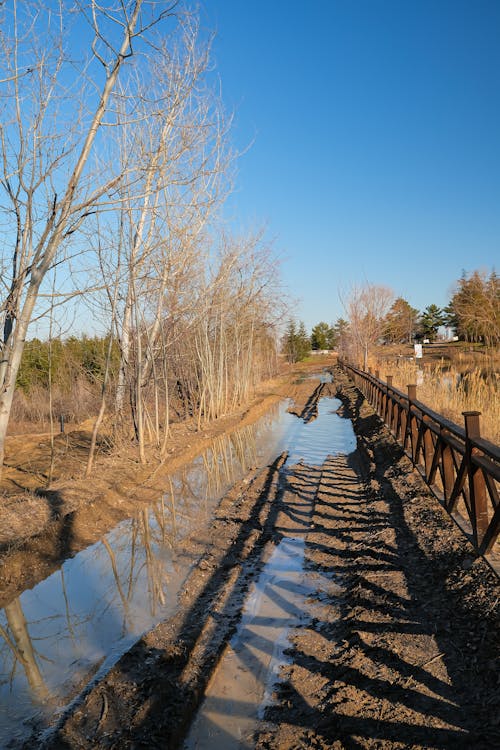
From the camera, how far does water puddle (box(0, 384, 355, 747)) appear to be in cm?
410

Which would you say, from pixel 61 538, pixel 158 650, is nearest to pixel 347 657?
pixel 158 650

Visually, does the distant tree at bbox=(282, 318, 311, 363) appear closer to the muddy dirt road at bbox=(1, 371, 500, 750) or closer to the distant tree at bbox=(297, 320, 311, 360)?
the distant tree at bbox=(297, 320, 311, 360)

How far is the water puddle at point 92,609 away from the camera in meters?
4.10

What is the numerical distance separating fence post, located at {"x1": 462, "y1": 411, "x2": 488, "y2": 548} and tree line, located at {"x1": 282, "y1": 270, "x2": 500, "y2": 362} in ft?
42.3

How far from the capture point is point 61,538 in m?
7.53

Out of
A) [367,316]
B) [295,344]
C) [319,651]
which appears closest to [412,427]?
[319,651]

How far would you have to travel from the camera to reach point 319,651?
4.41 meters

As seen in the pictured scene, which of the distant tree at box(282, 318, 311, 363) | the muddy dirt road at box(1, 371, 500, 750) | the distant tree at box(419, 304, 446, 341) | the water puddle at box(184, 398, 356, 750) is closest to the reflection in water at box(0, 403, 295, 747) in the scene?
the muddy dirt road at box(1, 371, 500, 750)

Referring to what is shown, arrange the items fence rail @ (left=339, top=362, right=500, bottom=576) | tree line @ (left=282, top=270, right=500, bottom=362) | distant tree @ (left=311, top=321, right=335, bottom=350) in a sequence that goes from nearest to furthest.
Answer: fence rail @ (left=339, top=362, right=500, bottom=576) → tree line @ (left=282, top=270, right=500, bottom=362) → distant tree @ (left=311, top=321, right=335, bottom=350)

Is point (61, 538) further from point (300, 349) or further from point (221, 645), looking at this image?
point (300, 349)

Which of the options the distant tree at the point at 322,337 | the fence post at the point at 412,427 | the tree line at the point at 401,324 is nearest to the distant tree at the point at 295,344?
the tree line at the point at 401,324

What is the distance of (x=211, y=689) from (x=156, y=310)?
993cm

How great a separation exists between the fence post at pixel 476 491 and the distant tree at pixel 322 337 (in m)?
110

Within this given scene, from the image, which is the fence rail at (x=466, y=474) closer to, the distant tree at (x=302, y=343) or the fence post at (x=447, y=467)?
the fence post at (x=447, y=467)
